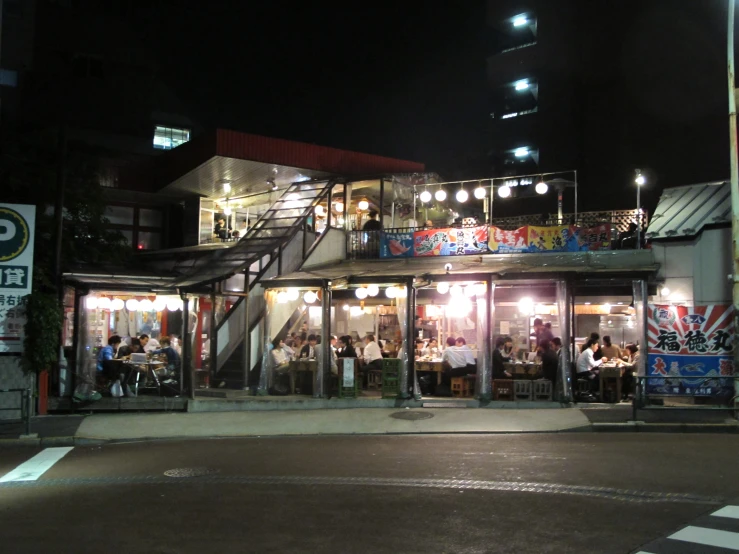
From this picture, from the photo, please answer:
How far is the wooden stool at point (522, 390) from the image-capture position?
57.1 feet

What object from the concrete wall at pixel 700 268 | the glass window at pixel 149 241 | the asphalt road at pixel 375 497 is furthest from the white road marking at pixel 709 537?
the glass window at pixel 149 241

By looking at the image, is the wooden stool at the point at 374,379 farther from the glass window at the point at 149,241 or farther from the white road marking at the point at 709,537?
the white road marking at the point at 709,537

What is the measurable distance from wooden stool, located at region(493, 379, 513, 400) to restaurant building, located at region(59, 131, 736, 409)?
28 mm

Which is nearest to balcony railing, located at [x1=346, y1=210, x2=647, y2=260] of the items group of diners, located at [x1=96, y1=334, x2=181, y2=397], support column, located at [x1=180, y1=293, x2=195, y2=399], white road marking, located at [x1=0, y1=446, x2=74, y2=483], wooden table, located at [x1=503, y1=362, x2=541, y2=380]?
wooden table, located at [x1=503, y1=362, x2=541, y2=380]

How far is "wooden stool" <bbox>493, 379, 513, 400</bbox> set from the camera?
17484 millimetres

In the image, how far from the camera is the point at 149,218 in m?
28.5

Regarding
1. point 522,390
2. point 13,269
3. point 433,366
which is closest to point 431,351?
point 433,366

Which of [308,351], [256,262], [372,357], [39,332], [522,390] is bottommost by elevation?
[522,390]

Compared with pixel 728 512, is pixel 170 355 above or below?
above

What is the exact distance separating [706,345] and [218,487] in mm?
11647

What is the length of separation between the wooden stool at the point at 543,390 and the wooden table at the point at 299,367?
592cm

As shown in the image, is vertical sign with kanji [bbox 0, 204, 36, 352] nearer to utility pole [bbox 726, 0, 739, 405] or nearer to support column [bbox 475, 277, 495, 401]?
support column [bbox 475, 277, 495, 401]

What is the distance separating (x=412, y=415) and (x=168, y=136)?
24.1m

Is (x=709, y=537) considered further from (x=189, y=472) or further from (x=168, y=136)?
(x=168, y=136)
